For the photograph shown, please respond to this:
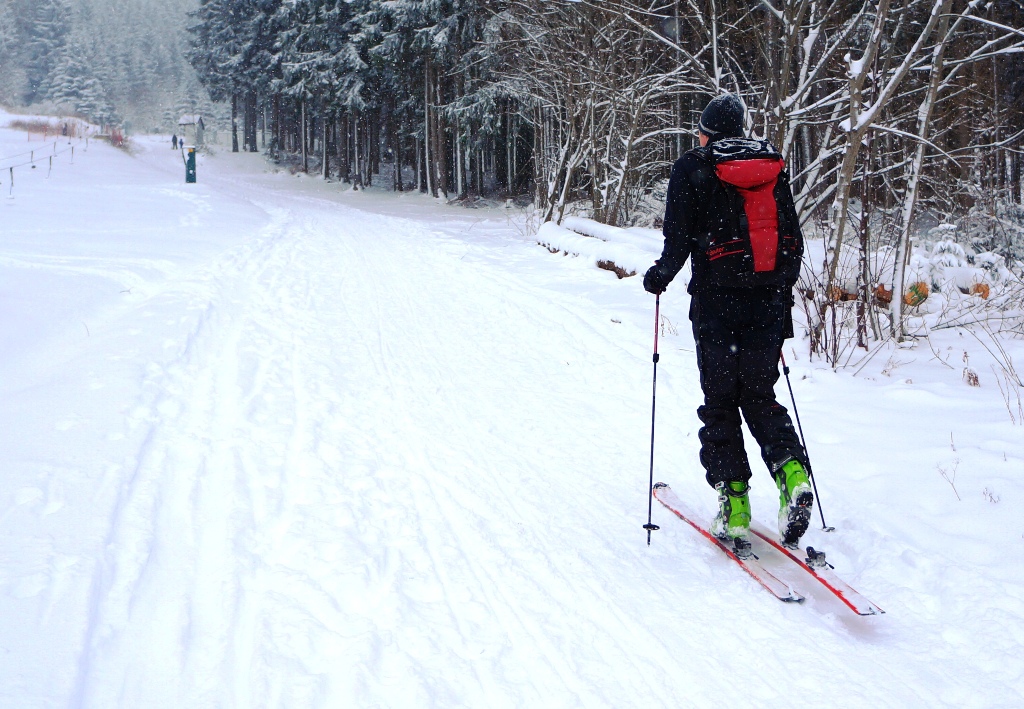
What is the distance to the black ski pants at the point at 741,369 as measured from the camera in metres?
3.52

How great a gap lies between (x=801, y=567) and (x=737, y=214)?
5.52 feet

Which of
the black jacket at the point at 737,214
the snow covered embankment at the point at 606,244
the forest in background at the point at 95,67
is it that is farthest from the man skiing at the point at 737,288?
the forest in background at the point at 95,67

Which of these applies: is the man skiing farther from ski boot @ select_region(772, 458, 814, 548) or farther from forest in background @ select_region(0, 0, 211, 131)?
forest in background @ select_region(0, 0, 211, 131)

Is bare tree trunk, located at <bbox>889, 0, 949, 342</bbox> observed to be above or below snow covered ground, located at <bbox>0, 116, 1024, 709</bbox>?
above

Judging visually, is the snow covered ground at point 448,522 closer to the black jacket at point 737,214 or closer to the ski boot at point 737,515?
the ski boot at point 737,515

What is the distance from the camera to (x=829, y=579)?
10.6ft

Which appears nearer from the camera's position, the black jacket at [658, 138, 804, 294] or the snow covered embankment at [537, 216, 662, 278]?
the black jacket at [658, 138, 804, 294]

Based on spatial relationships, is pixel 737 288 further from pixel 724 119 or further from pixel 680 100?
pixel 680 100

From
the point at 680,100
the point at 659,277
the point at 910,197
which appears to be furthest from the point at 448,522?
the point at 680,100

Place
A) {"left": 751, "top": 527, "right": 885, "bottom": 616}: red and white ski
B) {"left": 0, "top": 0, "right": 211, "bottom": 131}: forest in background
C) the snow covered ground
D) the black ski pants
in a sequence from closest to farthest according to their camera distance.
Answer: the snow covered ground, {"left": 751, "top": 527, "right": 885, "bottom": 616}: red and white ski, the black ski pants, {"left": 0, "top": 0, "right": 211, "bottom": 131}: forest in background

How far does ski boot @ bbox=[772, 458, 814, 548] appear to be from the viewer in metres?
3.43

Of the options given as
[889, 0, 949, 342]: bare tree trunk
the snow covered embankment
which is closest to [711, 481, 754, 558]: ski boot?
[889, 0, 949, 342]: bare tree trunk

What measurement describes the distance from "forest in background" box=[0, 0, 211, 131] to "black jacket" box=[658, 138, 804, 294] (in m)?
77.6

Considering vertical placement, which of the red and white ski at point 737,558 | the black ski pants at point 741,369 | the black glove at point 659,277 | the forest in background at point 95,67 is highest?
the forest in background at point 95,67
